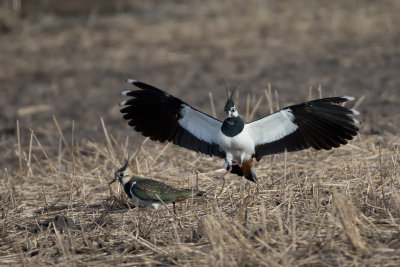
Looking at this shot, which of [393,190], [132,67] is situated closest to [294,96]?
[132,67]

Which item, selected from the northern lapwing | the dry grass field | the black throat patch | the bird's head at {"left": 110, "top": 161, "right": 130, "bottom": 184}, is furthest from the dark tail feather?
the bird's head at {"left": 110, "top": 161, "right": 130, "bottom": 184}

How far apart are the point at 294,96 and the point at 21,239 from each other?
206 inches

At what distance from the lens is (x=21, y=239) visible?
5184mm

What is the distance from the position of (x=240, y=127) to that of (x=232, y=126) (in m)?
0.07

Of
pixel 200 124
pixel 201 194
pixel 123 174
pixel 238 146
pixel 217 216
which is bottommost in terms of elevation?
pixel 217 216

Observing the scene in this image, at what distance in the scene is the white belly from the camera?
223 inches

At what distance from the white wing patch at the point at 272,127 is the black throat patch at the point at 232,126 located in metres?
0.15

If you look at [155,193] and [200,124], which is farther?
[200,124]

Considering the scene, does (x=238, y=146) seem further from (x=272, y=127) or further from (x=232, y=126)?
(x=272, y=127)

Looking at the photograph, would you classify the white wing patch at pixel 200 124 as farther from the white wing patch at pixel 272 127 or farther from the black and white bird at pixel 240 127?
the white wing patch at pixel 272 127

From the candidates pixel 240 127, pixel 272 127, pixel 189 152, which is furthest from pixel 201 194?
pixel 189 152

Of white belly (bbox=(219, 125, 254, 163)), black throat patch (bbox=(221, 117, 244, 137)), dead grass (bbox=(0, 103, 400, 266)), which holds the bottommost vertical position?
dead grass (bbox=(0, 103, 400, 266))

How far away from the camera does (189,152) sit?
7.40m

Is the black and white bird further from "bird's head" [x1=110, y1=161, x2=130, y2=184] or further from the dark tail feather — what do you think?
"bird's head" [x1=110, y1=161, x2=130, y2=184]
